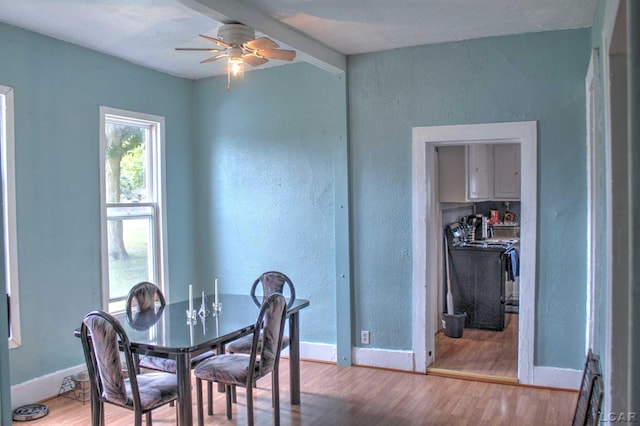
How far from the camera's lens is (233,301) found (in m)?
4.14

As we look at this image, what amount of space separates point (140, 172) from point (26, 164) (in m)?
1.26

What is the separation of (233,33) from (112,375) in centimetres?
210

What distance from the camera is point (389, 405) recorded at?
3.90 m

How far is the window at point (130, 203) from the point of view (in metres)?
4.72

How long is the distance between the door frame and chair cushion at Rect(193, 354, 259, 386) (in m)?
1.72

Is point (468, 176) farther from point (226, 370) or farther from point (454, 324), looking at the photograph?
point (226, 370)

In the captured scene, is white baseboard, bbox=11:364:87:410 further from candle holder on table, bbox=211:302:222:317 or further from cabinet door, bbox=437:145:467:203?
cabinet door, bbox=437:145:467:203

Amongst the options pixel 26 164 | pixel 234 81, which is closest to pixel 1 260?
pixel 26 164

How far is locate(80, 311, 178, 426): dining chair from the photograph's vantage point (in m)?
2.83

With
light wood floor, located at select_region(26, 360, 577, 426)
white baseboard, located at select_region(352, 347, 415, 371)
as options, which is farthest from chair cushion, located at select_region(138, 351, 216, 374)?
white baseboard, located at select_region(352, 347, 415, 371)

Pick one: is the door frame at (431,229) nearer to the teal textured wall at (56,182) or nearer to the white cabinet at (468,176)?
the white cabinet at (468,176)

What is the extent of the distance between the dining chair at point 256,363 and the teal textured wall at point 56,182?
4.75ft

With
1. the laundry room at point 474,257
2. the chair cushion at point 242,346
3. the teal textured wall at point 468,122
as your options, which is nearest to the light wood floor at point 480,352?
the laundry room at point 474,257

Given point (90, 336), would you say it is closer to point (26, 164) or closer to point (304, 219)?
point (26, 164)
